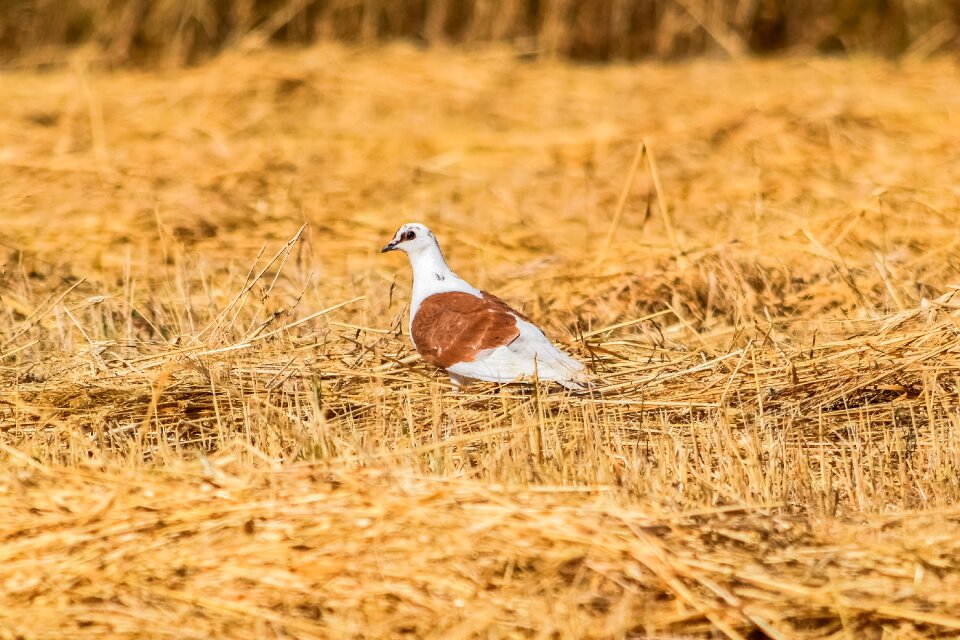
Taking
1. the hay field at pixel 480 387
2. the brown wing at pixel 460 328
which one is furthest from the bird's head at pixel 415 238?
the brown wing at pixel 460 328

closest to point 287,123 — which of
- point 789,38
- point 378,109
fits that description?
point 378,109

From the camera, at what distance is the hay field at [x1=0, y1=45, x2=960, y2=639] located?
3334 mm

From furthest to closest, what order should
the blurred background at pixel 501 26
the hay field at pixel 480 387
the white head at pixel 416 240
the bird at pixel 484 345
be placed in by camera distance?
1. the blurred background at pixel 501 26
2. the white head at pixel 416 240
3. the bird at pixel 484 345
4. the hay field at pixel 480 387

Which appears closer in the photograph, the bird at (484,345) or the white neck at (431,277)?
the bird at (484,345)

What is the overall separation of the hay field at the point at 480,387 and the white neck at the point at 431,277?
0.27 m

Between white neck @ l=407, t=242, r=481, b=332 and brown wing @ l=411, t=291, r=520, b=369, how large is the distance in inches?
8.7

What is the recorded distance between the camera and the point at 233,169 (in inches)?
349

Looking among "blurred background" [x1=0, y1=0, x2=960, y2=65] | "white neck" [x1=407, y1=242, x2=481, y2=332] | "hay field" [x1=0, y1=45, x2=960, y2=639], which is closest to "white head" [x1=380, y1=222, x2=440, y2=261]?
"white neck" [x1=407, y1=242, x2=481, y2=332]

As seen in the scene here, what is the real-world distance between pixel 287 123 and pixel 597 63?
15.0 ft

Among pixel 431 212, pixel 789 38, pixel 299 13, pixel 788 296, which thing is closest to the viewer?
pixel 788 296

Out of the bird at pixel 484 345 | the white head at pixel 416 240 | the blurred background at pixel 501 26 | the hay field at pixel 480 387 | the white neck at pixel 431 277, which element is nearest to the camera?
the hay field at pixel 480 387

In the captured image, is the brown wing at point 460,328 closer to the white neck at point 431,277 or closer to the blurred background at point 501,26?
the white neck at point 431,277

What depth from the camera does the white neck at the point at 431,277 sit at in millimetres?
5453

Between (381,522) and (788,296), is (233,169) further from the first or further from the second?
(381,522)
